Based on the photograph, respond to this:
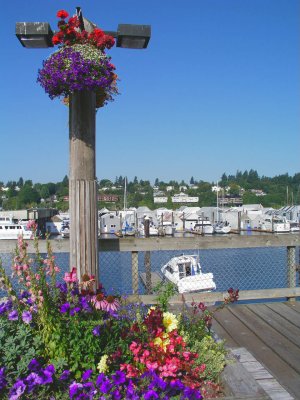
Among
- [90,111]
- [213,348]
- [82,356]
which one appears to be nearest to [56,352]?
[82,356]

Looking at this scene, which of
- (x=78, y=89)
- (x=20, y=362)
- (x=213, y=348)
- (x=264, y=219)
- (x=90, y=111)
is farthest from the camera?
(x=264, y=219)

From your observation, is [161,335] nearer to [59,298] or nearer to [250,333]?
[59,298]

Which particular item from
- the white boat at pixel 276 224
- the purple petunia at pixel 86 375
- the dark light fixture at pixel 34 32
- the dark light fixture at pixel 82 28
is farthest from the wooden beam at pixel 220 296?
the white boat at pixel 276 224

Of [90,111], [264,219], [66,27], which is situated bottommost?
[264,219]

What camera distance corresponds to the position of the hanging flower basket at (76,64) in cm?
328

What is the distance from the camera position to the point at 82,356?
255 cm

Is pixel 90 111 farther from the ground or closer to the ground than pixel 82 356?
farther from the ground

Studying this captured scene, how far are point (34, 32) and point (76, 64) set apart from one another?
2.02ft

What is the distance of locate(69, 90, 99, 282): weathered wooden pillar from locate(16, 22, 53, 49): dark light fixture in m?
0.56

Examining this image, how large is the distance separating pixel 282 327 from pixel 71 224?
2486 millimetres

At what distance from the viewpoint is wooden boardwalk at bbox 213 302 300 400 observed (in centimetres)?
298

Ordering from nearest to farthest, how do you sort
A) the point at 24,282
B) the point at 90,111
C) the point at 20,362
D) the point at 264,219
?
1. the point at 20,362
2. the point at 24,282
3. the point at 90,111
4. the point at 264,219

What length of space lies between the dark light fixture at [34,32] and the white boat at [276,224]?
4884 centimetres

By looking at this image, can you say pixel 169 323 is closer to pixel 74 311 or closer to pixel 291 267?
pixel 74 311
